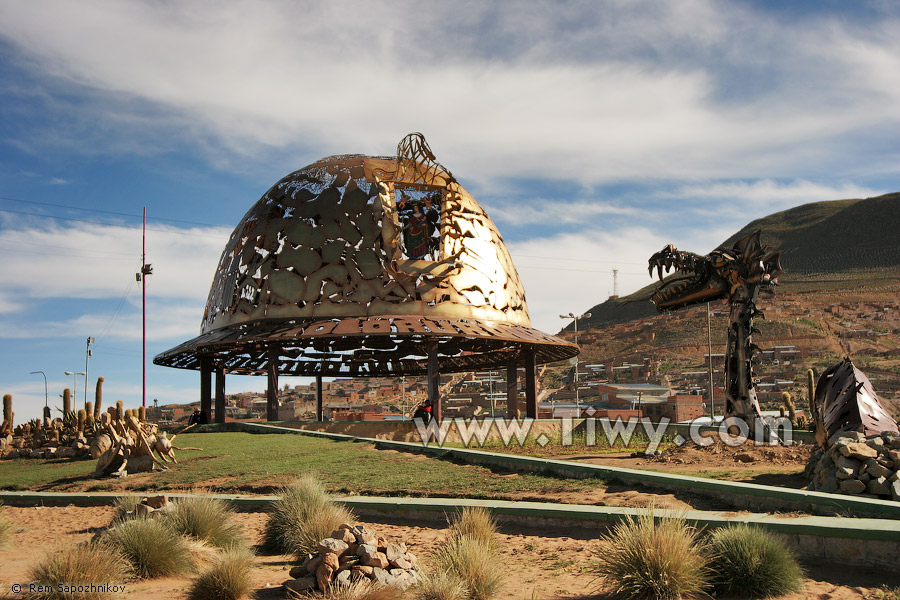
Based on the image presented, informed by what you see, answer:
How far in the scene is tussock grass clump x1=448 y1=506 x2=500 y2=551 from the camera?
30.8ft

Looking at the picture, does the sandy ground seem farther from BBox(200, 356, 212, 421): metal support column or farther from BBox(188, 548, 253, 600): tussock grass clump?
BBox(200, 356, 212, 421): metal support column

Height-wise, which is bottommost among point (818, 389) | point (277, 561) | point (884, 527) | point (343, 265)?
point (277, 561)

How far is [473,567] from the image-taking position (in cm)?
792

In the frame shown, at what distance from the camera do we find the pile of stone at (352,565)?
26.6ft

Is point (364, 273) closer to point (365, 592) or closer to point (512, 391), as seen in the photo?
point (512, 391)

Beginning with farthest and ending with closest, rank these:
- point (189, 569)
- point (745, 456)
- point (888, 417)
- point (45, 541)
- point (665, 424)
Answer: point (665, 424)
point (745, 456)
point (888, 417)
point (45, 541)
point (189, 569)

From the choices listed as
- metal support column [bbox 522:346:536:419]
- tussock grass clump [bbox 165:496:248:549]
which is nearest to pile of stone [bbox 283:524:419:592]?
tussock grass clump [bbox 165:496:248:549]

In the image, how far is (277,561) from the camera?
10352mm

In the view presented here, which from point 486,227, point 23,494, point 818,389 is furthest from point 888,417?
point 486,227

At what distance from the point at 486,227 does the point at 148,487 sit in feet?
56.4

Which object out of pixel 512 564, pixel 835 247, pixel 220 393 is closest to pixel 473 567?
pixel 512 564

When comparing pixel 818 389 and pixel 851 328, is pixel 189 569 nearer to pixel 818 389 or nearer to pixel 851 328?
pixel 818 389

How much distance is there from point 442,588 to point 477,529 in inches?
87.1

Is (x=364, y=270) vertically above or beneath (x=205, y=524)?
above
